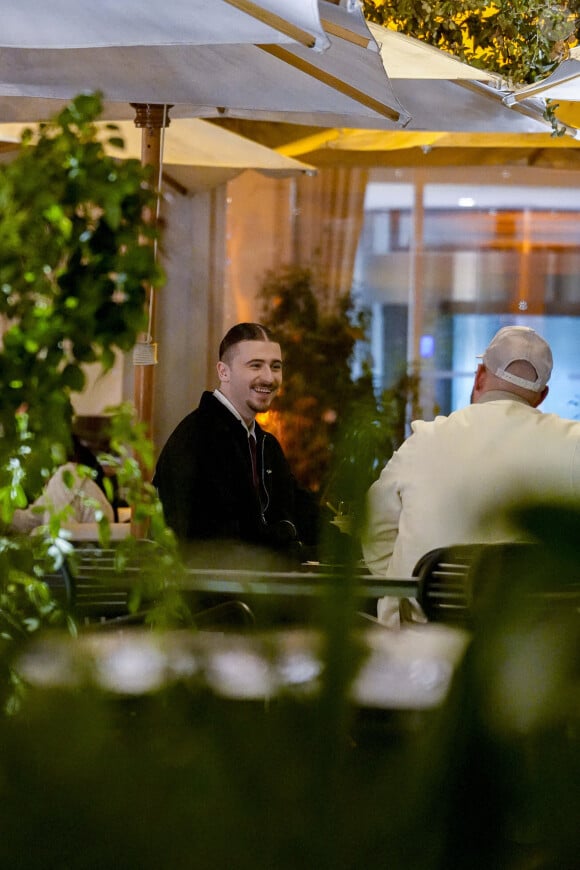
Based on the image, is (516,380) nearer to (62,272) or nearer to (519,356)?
(519,356)

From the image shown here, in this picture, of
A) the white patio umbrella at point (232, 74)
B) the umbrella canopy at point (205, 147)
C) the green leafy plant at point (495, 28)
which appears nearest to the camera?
the white patio umbrella at point (232, 74)

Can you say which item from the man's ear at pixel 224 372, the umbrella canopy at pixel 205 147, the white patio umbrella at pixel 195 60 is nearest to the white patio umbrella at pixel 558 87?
the white patio umbrella at pixel 195 60

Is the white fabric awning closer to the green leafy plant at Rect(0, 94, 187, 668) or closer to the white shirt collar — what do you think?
the white shirt collar

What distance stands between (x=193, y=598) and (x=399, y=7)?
463 cm

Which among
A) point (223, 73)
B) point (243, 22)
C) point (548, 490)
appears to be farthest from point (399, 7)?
point (548, 490)

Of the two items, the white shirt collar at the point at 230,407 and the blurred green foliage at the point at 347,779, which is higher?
the blurred green foliage at the point at 347,779

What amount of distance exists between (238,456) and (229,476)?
0.31ft

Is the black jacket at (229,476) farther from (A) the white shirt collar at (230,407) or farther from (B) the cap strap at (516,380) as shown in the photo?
(B) the cap strap at (516,380)

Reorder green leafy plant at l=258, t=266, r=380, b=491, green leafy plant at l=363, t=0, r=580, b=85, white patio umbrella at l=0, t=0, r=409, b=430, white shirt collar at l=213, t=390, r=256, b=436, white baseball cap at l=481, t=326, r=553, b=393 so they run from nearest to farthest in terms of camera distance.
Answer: white baseball cap at l=481, t=326, r=553, b=393, white patio umbrella at l=0, t=0, r=409, b=430, white shirt collar at l=213, t=390, r=256, b=436, green leafy plant at l=363, t=0, r=580, b=85, green leafy plant at l=258, t=266, r=380, b=491

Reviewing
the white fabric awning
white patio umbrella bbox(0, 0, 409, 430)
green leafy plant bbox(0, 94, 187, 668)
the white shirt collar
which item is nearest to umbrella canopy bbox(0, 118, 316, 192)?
white patio umbrella bbox(0, 0, 409, 430)

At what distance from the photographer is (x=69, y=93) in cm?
403

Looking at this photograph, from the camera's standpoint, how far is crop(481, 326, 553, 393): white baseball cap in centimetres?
360

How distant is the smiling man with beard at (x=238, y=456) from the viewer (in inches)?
145

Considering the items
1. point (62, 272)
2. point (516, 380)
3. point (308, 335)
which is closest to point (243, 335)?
point (516, 380)
